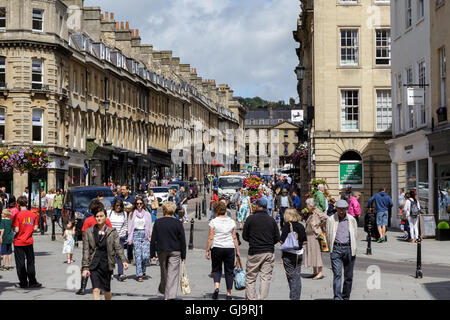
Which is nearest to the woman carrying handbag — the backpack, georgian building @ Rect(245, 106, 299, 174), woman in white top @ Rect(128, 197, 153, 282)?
woman in white top @ Rect(128, 197, 153, 282)

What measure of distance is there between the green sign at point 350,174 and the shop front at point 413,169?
198 inches

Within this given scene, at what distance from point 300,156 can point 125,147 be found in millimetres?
24968

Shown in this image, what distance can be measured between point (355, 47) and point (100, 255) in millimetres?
31697

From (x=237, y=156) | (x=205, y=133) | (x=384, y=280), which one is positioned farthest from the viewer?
(x=237, y=156)

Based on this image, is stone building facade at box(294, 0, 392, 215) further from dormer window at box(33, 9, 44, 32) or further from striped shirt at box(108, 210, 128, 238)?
striped shirt at box(108, 210, 128, 238)

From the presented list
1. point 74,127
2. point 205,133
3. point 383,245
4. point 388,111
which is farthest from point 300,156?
point 205,133

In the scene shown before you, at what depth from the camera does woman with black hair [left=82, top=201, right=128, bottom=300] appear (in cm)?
1174

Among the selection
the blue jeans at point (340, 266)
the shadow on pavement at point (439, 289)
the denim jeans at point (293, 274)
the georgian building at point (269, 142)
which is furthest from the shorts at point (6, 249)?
the georgian building at point (269, 142)

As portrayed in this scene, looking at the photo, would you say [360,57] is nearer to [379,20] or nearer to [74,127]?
[379,20]

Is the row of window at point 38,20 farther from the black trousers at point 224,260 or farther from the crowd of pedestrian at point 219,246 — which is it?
the black trousers at point 224,260

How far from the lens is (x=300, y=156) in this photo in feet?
160

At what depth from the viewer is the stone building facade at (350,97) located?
40750mm
